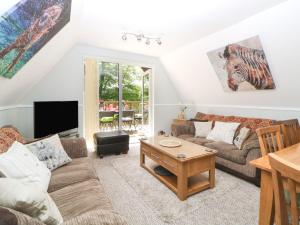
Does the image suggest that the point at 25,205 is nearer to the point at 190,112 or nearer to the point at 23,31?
the point at 23,31

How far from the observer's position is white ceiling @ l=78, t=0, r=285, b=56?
2.20 m

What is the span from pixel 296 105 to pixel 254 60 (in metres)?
1.08

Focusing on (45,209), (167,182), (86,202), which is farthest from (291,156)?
(45,209)

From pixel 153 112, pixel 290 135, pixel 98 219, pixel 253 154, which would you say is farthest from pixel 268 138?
pixel 153 112

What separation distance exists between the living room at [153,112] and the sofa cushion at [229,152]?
19mm

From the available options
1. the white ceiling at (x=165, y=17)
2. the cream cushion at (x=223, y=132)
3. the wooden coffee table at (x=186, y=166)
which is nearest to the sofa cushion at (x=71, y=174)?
the wooden coffee table at (x=186, y=166)

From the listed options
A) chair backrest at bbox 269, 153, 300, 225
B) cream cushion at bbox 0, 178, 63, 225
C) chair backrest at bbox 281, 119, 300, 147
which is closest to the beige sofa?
cream cushion at bbox 0, 178, 63, 225

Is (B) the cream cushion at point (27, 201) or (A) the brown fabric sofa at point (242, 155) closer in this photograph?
(B) the cream cushion at point (27, 201)

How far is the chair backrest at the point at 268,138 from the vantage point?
163 centimetres

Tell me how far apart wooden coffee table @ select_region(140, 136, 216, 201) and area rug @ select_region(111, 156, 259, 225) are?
8 centimetres

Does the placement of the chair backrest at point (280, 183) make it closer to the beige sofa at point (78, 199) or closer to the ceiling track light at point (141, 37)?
the beige sofa at point (78, 199)

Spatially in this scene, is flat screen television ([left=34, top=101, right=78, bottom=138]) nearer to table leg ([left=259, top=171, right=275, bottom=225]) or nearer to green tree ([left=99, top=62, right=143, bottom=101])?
green tree ([left=99, top=62, right=143, bottom=101])

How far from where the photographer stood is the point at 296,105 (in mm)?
3012

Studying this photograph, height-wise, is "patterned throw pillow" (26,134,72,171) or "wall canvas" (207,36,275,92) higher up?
"wall canvas" (207,36,275,92)
